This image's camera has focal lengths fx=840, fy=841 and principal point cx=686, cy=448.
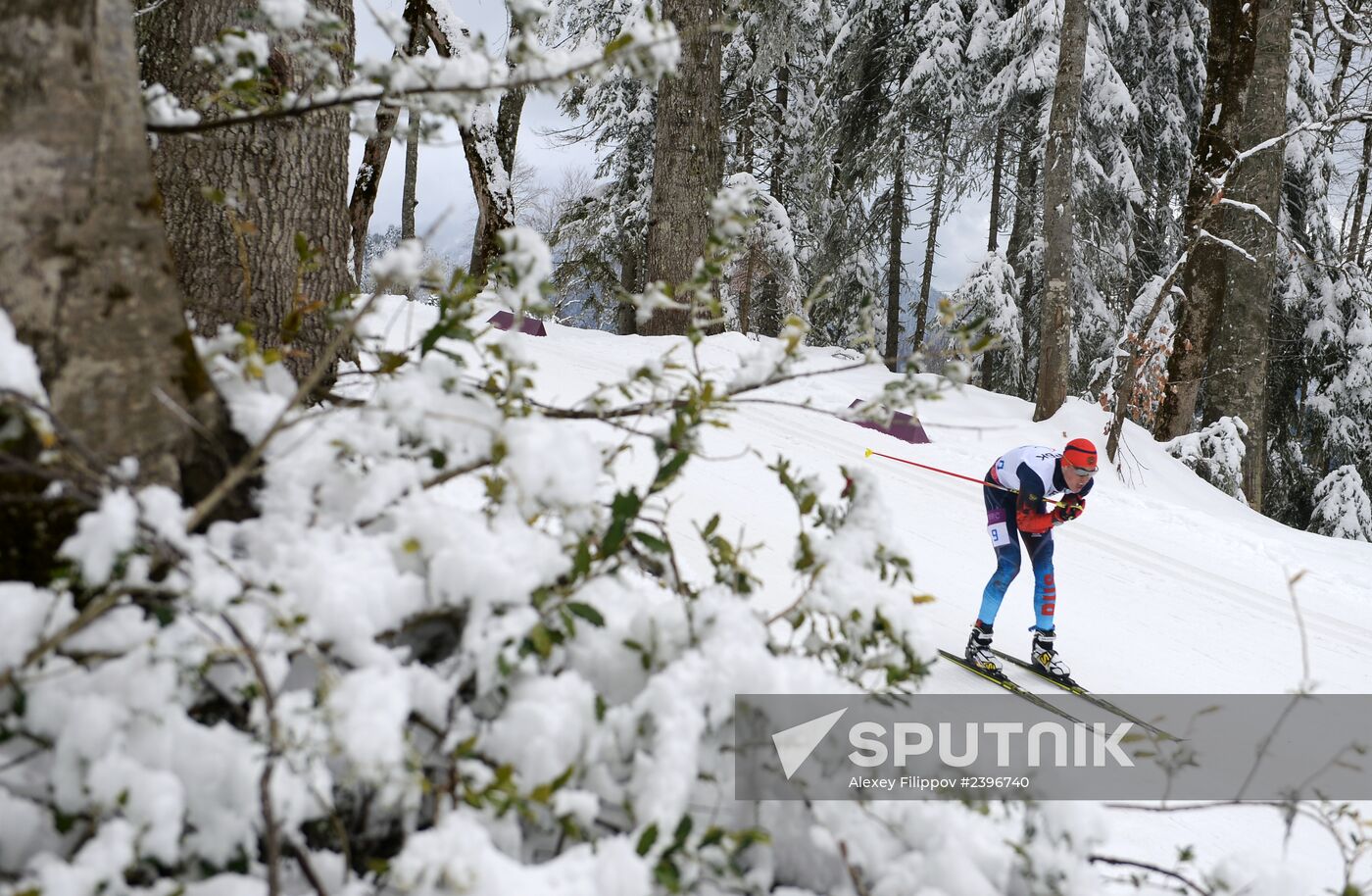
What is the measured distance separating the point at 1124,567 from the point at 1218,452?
4.07 meters

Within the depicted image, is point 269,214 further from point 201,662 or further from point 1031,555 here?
point 1031,555

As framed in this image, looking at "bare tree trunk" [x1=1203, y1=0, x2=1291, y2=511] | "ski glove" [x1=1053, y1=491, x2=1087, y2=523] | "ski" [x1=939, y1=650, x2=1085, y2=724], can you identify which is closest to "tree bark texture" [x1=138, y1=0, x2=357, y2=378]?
"ski" [x1=939, y1=650, x2=1085, y2=724]

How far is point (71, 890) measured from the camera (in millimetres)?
905

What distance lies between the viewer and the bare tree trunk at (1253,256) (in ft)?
33.8

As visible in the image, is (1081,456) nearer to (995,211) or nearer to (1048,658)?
(1048,658)

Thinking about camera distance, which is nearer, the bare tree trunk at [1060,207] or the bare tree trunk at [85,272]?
the bare tree trunk at [85,272]

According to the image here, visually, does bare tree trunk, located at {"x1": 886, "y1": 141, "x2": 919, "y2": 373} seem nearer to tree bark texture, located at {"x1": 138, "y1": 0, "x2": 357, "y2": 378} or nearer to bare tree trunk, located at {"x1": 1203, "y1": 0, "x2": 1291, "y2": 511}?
bare tree trunk, located at {"x1": 1203, "y1": 0, "x2": 1291, "y2": 511}

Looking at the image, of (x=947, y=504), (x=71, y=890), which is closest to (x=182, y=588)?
(x=71, y=890)

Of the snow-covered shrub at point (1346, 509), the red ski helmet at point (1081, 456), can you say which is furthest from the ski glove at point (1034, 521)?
the snow-covered shrub at point (1346, 509)

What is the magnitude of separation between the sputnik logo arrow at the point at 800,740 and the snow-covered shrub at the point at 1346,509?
14447 millimetres

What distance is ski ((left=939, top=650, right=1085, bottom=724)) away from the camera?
16.4ft

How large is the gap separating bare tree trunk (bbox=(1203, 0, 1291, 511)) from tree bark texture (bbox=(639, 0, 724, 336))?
6730 millimetres

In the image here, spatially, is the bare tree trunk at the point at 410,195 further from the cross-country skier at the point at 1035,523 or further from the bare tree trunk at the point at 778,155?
the cross-country skier at the point at 1035,523

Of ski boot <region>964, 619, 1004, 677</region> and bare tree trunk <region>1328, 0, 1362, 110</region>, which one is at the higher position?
bare tree trunk <region>1328, 0, 1362, 110</region>
